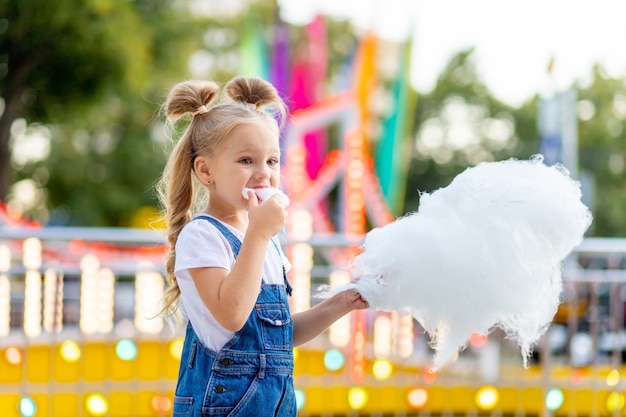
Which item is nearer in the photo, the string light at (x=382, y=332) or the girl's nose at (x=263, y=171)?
the girl's nose at (x=263, y=171)

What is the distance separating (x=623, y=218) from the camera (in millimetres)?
27062

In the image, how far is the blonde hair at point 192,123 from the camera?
2.07m

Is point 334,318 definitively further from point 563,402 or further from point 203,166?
point 563,402

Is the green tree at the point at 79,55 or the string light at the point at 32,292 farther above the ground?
the green tree at the point at 79,55

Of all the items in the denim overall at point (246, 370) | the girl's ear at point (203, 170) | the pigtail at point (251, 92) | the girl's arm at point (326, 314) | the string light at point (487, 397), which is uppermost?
the pigtail at point (251, 92)

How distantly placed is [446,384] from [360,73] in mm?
6704

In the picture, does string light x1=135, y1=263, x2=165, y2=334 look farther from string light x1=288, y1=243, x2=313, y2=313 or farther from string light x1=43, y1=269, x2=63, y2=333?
string light x1=288, y1=243, x2=313, y2=313

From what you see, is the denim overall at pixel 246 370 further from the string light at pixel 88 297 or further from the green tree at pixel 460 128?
the green tree at pixel 460 128

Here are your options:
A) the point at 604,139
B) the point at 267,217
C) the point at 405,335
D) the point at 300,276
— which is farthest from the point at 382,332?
the point at 604,139

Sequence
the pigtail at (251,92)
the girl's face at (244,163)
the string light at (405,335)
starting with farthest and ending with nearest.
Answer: the string light at (405,335), the pigtail at (251,92), the girl's face at (244,163)

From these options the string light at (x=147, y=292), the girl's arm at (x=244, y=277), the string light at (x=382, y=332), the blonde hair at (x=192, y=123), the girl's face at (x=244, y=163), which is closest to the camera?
the girl's arm at (x=244, y=277)

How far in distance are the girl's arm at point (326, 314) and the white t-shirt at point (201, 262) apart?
0.85ft

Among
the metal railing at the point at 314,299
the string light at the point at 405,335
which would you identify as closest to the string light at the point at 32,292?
the metal railing at the point at 314,299

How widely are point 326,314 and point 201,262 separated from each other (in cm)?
39
